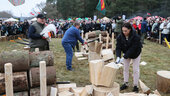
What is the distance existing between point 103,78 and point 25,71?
1.31 meters

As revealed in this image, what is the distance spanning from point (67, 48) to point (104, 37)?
326cm

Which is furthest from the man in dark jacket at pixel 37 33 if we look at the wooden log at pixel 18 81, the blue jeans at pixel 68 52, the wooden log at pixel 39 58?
the wooden log at pixel 18 81

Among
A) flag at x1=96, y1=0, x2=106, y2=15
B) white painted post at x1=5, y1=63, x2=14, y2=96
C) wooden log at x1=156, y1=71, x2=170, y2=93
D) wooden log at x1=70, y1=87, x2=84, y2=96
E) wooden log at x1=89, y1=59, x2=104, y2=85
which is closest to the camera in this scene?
white painted post at x1=5, y1=63, x2=14, y2=96

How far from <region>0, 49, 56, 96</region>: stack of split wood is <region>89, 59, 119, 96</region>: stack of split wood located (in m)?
0.74

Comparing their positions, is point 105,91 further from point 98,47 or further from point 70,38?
point 98,47

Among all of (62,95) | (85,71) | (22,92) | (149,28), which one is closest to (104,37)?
(85,71)

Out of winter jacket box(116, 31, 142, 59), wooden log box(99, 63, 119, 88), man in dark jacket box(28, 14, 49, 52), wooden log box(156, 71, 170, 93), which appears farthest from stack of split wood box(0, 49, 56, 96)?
wooden log box(156, 71, 170, 93)

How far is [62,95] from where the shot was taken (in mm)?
3133

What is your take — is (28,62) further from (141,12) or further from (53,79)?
(141,12)

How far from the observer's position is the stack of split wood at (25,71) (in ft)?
8.43

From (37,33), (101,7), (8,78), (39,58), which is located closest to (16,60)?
(39,58)

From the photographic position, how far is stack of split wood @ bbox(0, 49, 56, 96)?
2568 mm

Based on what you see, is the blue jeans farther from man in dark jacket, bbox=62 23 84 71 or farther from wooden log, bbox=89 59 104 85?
wooden log, bbox=89 59 104 85

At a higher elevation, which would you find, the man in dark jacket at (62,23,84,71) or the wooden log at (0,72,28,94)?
the man in dark jacket at (62,23,84,71)
